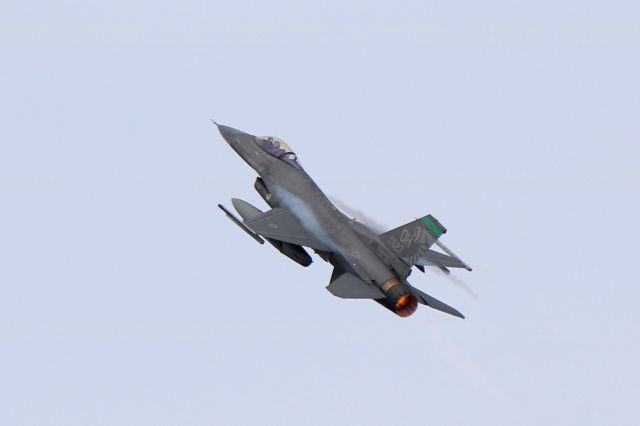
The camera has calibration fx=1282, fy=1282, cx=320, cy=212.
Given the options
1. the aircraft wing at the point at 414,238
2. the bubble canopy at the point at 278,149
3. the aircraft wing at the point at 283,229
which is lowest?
the aircraft wing at the point at 414,238

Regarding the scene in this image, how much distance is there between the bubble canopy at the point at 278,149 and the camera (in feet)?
123

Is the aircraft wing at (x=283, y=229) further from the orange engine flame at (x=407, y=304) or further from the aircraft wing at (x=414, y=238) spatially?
the orange engine flame at (x=407, y=304)

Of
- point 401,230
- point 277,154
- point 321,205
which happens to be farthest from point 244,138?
point 401,230

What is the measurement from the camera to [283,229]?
3447 centimetres

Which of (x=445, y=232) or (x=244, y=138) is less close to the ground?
(x=244, y=138)

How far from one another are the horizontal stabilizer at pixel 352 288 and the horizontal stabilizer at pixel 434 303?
1184 millimetres

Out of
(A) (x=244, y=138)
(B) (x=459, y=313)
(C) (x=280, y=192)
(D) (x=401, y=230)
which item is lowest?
(B) (x=459, y=313)

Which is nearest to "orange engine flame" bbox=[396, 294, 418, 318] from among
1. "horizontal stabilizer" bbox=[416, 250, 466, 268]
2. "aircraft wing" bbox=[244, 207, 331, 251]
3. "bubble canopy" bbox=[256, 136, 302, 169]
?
"horizontal stabilizer" bbox=[416, 250, 466, 268]

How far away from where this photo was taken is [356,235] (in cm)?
3394

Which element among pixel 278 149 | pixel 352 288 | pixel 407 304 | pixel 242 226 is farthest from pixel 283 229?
pixel 407 304

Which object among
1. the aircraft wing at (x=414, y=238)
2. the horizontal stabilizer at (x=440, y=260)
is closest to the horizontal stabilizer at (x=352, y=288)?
the aircraft wing at (x=414, y=238)

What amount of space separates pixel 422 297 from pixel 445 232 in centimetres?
247

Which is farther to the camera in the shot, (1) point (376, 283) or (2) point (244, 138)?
(2) point (244, 138)

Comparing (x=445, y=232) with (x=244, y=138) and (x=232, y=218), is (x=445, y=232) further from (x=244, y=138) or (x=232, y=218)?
(x=244, y=138)
